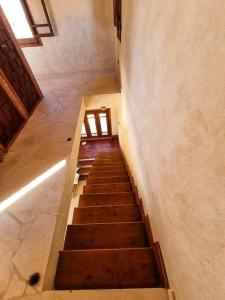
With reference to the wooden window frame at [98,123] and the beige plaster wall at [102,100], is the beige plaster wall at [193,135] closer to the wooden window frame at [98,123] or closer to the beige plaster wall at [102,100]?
the beige plaster wall at [102,100]

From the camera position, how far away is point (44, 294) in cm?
111

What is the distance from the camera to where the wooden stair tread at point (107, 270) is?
117 cm

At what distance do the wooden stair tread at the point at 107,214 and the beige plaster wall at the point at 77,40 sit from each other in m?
3.87

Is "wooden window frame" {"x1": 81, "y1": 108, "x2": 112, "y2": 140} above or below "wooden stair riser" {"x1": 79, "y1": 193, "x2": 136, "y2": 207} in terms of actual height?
above

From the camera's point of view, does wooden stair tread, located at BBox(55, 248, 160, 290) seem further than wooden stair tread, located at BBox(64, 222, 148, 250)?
No

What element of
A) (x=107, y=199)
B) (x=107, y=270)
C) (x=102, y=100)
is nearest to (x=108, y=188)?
(x=107, y=199)

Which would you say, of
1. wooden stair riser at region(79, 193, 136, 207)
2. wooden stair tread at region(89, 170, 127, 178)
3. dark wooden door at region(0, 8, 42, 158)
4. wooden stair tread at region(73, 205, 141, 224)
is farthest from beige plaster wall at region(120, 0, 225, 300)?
wooden stair tread at region(89, 170, 127, 178)

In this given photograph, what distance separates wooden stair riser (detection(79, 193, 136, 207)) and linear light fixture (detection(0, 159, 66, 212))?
61cm

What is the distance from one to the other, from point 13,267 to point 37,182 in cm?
85

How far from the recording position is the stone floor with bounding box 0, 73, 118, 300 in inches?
49.2

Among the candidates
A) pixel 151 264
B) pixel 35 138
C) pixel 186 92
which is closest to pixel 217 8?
pixel 186 92

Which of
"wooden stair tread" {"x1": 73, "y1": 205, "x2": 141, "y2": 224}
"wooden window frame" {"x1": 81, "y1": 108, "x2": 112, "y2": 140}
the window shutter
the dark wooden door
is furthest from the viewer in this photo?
"wooden window frame" {"x1": 81, "y1": 108, "x2": 112, "y2": 140}

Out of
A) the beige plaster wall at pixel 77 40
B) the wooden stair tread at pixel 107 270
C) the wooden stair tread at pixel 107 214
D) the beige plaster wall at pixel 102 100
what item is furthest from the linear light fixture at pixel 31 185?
the beige plaster wall at pixel 77 40

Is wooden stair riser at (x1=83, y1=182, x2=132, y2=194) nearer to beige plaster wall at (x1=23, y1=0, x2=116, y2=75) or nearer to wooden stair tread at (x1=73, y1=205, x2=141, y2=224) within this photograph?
wooden stair tread at (x1=73, y1=205, x2=141, y2=224)
